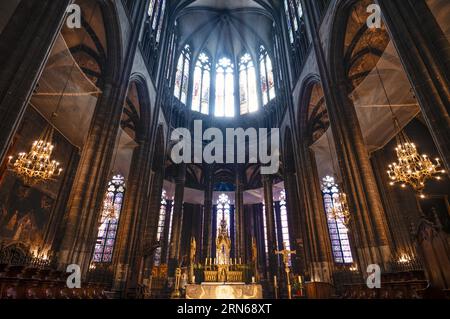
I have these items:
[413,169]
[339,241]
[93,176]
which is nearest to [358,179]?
[413,169]

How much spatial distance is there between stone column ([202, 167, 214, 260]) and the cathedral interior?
0.64 feet

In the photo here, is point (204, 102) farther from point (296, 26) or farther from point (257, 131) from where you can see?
A: point (296, 26)

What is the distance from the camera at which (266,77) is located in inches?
1048

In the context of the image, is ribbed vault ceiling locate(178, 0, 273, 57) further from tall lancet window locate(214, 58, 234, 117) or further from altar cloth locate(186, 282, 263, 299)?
altar cloth locate(186, 282, 263, 299)

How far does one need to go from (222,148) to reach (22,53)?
21.2m

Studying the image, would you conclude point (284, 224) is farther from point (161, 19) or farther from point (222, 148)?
point (161, 19)

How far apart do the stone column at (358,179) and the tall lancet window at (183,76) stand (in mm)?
16470

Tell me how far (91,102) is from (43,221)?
7527 mm

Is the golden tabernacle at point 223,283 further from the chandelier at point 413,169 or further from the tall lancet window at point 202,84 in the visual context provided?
the tall lancet window at point 202,84

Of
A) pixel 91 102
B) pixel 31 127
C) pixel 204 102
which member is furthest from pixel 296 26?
pixel 31 127

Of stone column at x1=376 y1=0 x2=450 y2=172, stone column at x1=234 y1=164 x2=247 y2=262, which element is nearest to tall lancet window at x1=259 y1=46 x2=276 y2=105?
stone column at x1=234 y1=164 x2=247 y2=262

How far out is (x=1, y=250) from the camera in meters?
11.4

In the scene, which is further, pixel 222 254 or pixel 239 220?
pixel 239 220

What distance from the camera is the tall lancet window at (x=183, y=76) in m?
25.3
